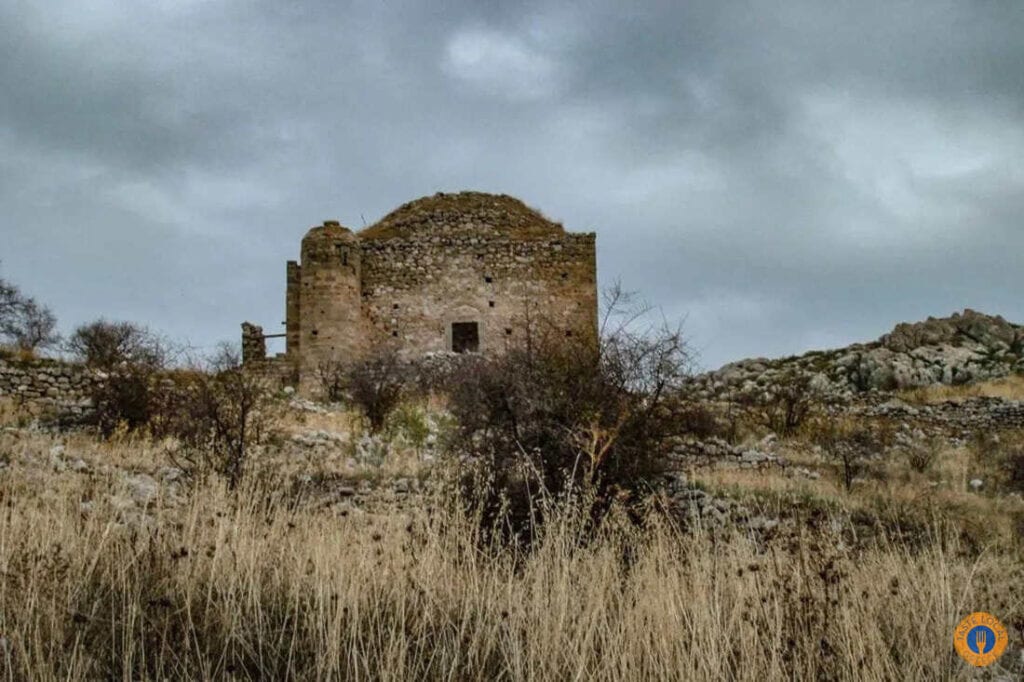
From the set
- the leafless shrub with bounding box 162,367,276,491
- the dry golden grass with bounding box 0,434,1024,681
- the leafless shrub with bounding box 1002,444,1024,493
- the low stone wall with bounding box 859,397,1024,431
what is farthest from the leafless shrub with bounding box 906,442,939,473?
the leafless shrub with bounding box 162,367,276,491

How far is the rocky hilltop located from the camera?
23734 mm

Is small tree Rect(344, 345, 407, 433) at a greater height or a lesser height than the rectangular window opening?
lesser

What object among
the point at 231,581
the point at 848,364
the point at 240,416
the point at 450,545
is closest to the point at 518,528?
the point at 450,545

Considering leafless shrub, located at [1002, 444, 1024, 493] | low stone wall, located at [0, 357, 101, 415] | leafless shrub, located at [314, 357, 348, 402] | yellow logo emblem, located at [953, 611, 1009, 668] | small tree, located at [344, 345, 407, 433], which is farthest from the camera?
leafless shrub, located at [314, 357, 348, 402]

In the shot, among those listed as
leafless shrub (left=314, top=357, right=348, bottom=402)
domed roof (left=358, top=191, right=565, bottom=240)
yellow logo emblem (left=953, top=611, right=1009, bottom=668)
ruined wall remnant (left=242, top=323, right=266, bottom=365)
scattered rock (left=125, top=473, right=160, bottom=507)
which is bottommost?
yellow logo emblem (left=953, top=611, right=1009, bottom=668)

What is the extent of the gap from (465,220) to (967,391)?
46.0ft

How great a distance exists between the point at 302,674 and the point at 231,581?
0.84 meters

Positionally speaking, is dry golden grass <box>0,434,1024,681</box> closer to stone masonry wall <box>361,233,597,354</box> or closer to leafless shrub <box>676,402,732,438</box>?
leafless shrub <box>676,402,732,438</box>

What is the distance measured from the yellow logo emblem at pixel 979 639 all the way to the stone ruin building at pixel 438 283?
47.1ft

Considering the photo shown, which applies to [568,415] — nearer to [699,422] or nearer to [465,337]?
[699,422]

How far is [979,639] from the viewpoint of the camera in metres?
3.77

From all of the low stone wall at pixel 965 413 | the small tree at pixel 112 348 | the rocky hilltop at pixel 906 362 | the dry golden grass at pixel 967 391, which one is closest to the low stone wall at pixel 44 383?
the small tree at pixel 112 348

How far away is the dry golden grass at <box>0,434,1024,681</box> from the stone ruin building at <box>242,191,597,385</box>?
1332 cm

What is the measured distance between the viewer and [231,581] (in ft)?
13.0
